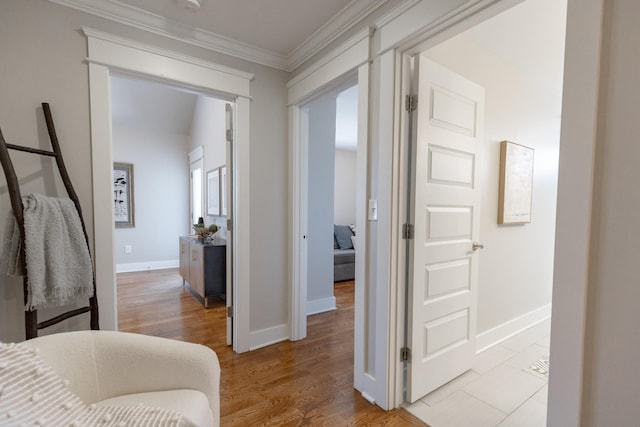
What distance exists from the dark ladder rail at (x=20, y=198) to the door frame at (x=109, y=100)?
11 centimetres

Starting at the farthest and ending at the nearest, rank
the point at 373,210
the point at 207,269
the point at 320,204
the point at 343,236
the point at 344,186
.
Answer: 1. the point at 344,186
2. the point at 343,236
3. the point at 207,269
4. the point at 320,204
5. the point at 373,210

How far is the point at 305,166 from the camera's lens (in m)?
2.43

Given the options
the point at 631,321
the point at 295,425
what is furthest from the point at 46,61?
the point at 631,321

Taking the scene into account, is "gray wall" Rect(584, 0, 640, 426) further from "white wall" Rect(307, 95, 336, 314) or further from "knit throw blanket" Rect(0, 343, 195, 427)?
"white wall" Rect(307, 95, 336, 314)

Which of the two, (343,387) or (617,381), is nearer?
(617,381)

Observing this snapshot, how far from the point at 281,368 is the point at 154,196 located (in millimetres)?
4329

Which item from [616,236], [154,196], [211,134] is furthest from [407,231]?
[154,196]

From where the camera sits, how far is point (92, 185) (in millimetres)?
1716

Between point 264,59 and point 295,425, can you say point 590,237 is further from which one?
point 264,59

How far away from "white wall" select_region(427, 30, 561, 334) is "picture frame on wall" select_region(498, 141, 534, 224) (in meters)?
0.05

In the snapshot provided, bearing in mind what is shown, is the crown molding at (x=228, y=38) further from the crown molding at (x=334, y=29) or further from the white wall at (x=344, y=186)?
the white wall at (x=344, y=186)

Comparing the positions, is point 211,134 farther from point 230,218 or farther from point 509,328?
point 509,328

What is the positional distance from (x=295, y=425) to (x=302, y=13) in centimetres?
236

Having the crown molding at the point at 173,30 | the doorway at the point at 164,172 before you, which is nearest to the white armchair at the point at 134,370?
the crown molding at the point at 173,30
